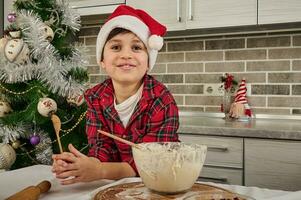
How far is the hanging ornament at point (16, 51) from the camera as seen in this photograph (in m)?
1.60

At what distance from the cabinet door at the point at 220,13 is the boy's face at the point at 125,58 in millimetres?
1144

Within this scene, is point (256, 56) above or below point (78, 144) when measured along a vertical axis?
above

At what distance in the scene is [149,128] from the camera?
1.12 meters

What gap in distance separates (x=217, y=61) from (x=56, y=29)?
113 cm

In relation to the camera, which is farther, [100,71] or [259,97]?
[100,71]

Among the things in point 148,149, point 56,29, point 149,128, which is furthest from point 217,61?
point 148,149

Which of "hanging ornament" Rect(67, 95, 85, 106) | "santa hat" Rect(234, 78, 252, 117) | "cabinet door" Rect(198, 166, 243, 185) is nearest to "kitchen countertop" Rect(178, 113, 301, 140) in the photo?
"cabinet door" Rect(198, 166, 243, 185)

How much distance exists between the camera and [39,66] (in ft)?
5.43

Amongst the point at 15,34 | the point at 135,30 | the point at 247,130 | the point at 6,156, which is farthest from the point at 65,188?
the point at 247,130

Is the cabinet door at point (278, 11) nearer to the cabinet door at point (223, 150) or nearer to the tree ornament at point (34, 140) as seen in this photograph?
the cabinet door at point (223, 150)

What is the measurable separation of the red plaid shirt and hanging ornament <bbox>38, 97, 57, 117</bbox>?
0.43 metres

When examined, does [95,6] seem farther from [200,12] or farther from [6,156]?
[6,156]

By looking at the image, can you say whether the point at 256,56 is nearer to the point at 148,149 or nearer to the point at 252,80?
the point at 252,80

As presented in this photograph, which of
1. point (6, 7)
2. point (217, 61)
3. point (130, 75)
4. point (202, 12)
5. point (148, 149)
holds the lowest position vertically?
point (148, 149)
